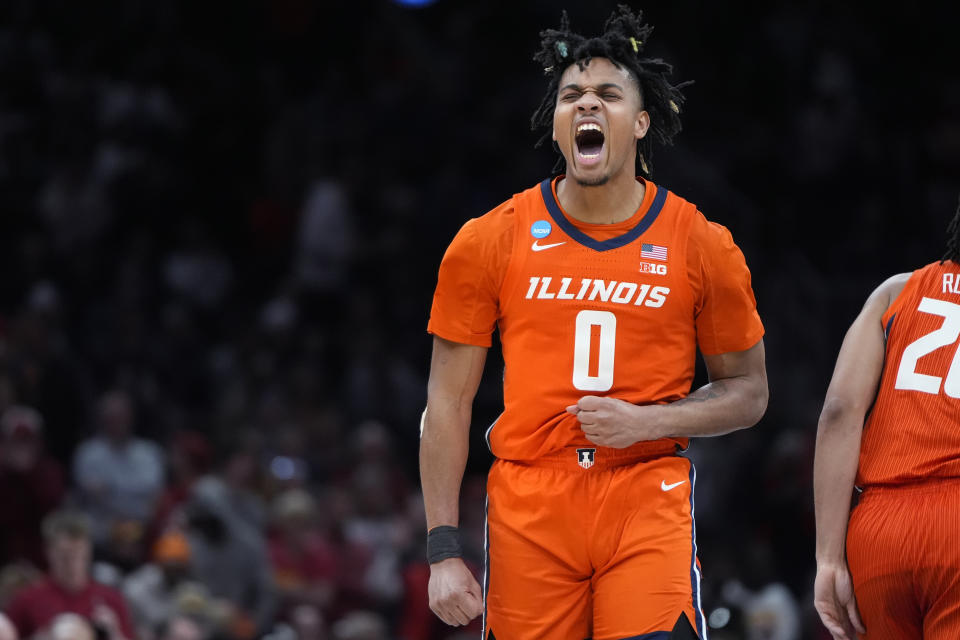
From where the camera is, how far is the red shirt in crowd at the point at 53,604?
8.37m

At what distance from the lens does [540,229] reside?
4.67m

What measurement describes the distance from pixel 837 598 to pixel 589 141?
1580mm

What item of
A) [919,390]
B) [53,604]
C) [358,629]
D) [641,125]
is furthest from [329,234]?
[919,390]

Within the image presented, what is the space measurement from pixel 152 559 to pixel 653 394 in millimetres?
6275

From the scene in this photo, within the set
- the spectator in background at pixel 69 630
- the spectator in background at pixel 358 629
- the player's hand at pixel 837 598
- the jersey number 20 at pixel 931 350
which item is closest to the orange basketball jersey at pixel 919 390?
the jersey number 20 at pixel 931 350

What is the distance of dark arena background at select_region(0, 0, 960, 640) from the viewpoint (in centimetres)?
1061

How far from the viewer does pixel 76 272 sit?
13.2 meters

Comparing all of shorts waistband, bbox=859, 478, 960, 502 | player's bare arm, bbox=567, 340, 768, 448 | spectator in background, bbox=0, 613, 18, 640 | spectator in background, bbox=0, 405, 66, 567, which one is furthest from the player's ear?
spectator in background, bbox=0, 405, 66, 567

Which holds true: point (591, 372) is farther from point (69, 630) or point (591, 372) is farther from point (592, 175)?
point (69, 630)

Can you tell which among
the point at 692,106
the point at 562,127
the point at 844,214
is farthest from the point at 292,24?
the point at 562,127

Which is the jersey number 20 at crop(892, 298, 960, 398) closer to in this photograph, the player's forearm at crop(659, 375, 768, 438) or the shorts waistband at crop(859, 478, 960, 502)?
the shorts waistband at crop(859, 478, 960, 502)

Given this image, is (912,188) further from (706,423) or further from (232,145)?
(706,423)

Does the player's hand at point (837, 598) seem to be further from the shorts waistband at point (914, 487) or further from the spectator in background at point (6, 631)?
the spectator in background at point (6, 631)

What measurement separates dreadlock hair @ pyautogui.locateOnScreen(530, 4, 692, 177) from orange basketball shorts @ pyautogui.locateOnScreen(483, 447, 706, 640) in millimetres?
1085
